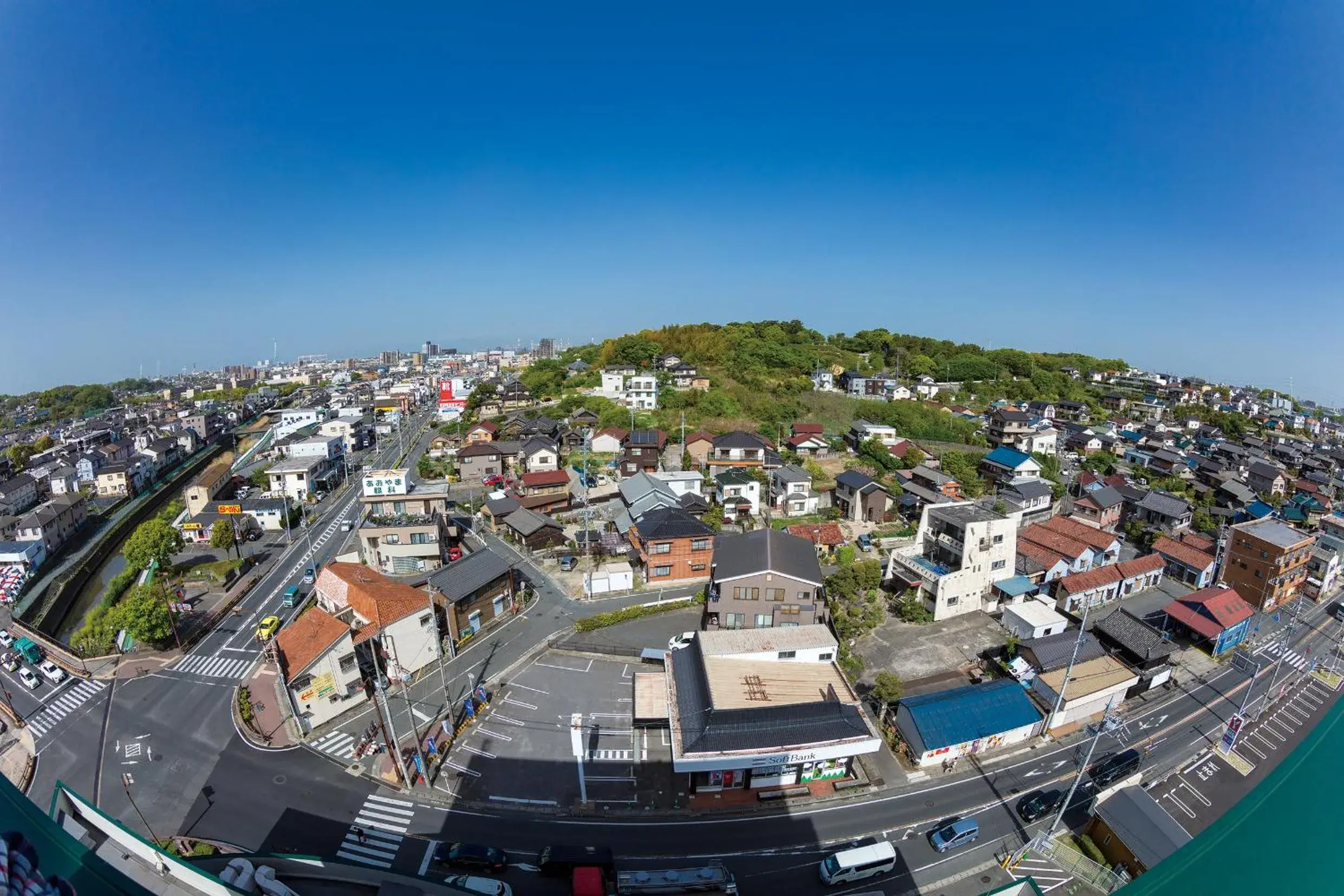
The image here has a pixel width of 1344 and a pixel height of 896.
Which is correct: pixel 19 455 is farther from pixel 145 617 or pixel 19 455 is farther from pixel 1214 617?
pixel 1214 617

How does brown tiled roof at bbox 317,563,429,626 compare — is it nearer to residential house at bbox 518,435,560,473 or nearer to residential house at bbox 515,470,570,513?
residential house at bbox 515,470,570,513

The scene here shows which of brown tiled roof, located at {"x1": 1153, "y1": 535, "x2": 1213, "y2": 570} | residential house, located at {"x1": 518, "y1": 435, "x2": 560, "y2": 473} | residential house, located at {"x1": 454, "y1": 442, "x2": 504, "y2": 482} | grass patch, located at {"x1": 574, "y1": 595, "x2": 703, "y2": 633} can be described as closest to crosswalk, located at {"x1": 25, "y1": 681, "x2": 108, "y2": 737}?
grass patch, located at {"x1": 574, "y1": 595, "x2": 703, "y2": 633}

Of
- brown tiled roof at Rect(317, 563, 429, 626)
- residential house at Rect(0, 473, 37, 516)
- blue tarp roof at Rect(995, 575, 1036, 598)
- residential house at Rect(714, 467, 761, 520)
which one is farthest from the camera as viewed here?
residential house at Rect(0, 473, 37, 516)

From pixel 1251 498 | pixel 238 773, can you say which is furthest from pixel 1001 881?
pixel 1251 498

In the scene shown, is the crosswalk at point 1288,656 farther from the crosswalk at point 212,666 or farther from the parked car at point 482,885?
the crosswalk at point 212,666

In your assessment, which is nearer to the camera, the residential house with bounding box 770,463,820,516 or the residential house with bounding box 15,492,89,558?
the residential house with bounding box 15,492,89,558

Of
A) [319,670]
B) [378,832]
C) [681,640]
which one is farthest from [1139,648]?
[319,670]
